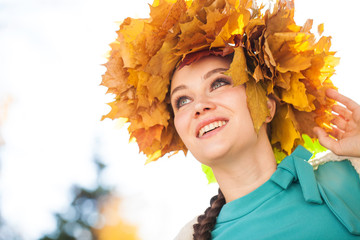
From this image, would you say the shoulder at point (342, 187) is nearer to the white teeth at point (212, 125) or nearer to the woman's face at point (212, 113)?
the woman's face at point (212, 113)

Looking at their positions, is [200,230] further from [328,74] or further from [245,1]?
[245,1]

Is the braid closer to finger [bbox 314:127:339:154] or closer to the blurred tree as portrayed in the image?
finger [bbox 314:127:339:154]

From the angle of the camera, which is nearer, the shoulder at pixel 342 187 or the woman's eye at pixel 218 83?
the shoulder at pixel 342 187

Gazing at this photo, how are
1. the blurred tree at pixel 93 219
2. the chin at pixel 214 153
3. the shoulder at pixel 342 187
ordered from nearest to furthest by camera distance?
the shoulder at pixel 342 187
the chin at pixel 214 153
the blurred tree at pixel 93 219

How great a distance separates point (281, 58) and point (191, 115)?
590 mm

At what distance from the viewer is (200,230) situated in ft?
6.37

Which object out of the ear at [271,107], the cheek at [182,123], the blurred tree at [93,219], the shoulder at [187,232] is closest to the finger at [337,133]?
the ear at [271,107]

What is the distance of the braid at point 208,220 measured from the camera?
1907mm

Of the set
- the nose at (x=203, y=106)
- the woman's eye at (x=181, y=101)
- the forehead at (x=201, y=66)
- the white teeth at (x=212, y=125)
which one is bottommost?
the white teeth at (x=212, y=125)

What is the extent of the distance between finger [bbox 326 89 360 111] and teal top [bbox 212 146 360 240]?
0.32 meters

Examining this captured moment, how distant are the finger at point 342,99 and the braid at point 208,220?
34.1 inches

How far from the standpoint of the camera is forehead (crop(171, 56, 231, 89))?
1.97 m

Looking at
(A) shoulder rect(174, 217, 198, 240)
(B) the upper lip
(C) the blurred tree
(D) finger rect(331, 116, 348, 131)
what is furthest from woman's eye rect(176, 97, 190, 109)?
(C) the blurred tree

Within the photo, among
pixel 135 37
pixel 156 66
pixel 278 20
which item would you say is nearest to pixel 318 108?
pixel 278 20
